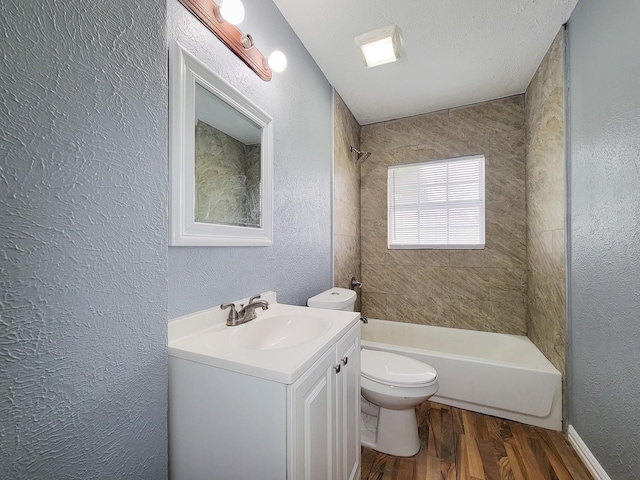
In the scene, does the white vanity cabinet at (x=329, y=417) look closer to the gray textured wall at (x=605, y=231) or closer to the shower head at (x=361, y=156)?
the gray textured wall at (x=605, y=231)

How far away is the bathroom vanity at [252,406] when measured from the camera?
0.68 meters

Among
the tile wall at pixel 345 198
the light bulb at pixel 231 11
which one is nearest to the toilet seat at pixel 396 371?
the tile wall at pixel 345 198

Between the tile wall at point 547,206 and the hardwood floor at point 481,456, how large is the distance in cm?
48

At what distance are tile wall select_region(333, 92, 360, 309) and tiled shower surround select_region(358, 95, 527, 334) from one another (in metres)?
0.17

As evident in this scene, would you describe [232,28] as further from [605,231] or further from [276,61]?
[605,231]

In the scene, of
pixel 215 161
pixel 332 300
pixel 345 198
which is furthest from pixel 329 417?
pixel 345 198

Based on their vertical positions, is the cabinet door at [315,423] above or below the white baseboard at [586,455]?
above

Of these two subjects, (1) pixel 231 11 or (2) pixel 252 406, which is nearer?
(2) pixel 252 406

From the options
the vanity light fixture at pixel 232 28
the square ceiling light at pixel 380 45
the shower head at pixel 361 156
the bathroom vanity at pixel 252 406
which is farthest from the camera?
the shower head at pixel 361 156

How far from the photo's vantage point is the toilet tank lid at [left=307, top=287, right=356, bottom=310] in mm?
1682

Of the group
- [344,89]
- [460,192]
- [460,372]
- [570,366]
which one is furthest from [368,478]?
[344,89]

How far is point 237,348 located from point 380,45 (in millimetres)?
2011

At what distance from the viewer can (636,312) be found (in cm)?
107

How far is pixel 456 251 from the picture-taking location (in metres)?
2.60
